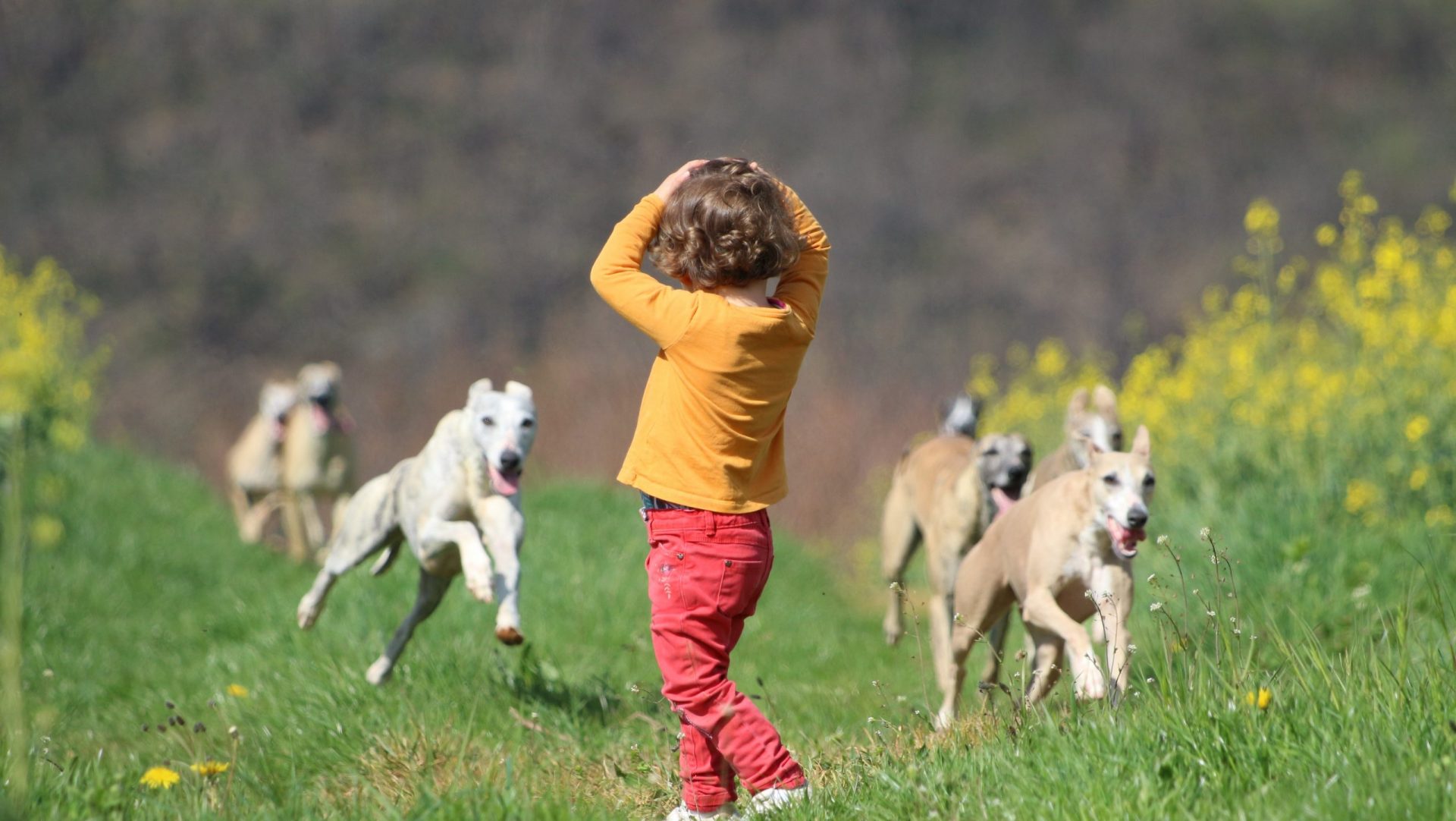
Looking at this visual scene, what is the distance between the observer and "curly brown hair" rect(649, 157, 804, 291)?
3.86 m

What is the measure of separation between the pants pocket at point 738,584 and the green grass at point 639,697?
1.68 ft

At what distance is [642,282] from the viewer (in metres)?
3.96

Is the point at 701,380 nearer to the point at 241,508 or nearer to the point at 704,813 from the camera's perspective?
the point at 704,813

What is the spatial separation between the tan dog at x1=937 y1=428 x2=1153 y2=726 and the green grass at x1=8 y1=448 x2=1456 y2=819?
7.2 inches

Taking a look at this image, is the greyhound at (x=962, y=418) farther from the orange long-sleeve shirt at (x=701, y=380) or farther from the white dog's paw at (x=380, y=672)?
the orange long-sleeve shirt at (x=701, y=380)

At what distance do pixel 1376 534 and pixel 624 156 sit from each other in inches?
833

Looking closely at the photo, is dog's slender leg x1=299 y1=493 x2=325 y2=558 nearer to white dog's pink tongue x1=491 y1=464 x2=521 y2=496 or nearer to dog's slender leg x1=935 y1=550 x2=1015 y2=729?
white dog's pink tongue x1=491 y1=464 x2=521 y2=496

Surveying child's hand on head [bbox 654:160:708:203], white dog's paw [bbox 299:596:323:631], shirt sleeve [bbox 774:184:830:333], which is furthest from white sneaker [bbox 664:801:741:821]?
white dog's paw [bbox 299:596:323:631]

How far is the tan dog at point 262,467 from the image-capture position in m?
11.3

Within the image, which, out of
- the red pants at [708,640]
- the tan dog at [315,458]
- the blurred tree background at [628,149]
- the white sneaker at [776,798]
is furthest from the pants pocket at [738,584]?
the blurred tree background at [628,149]

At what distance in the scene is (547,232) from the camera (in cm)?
2623

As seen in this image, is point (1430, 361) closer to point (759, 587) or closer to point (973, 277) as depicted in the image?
point (759, 587)

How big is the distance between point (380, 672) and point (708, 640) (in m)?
1.83

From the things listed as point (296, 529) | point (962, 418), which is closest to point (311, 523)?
point (296, 529)
